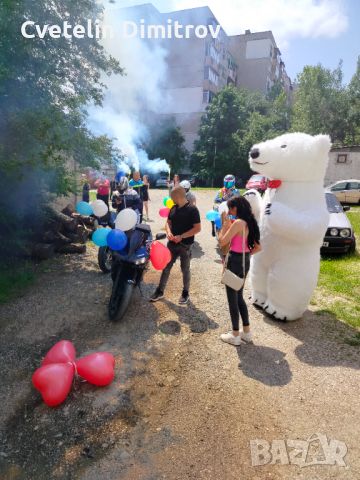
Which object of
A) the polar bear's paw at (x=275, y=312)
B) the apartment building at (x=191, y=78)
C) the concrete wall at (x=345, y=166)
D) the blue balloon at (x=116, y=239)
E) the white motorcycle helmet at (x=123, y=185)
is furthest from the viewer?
the apartment building at (x=191, y=78)

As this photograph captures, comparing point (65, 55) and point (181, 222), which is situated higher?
point (65, 55)

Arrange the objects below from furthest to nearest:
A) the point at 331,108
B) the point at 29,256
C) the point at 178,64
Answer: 1. the point at 178,64
2. the point at 331,108
3. the point at 29,256

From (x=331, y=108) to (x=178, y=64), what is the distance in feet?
55.4

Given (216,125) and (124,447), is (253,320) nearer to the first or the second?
(124,447)

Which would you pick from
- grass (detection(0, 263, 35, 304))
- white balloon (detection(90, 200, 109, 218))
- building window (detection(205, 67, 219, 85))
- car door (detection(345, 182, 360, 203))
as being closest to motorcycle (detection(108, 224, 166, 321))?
white balloon (detection(90, 200, 109, 218))

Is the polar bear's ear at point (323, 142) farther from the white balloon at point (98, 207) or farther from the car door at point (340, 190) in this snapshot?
the car door at point (340, 190)

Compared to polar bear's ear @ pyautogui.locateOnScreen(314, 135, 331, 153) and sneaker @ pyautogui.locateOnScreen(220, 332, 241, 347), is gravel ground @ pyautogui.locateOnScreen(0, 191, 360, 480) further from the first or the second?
polar bear's ear @ pyautogui.locateOnScreen(314, 135, 331, 153)

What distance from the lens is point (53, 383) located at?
3002 mm

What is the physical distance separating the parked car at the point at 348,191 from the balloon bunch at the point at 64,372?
1652 cm

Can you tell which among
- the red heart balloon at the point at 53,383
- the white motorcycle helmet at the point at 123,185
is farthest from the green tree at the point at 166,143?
the red heart balloon at the point at 53,383

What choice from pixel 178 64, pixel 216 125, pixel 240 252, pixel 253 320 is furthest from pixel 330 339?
pixel 178 64

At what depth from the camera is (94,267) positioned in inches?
268

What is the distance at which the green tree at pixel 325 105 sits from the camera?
32.4 m

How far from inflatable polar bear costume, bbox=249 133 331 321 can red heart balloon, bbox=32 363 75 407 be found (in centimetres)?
281
